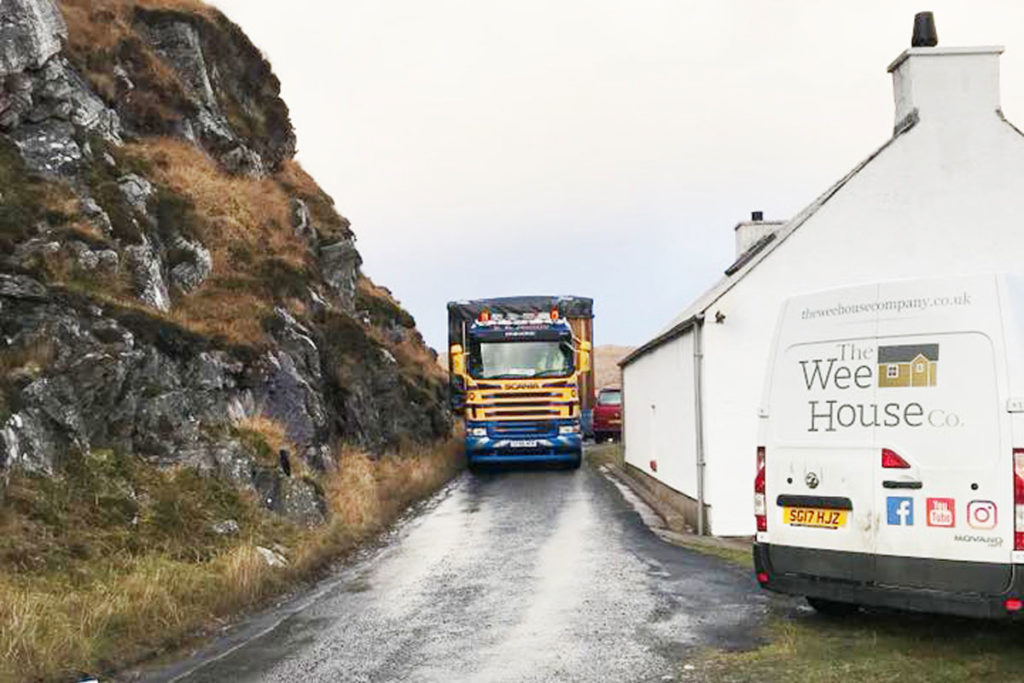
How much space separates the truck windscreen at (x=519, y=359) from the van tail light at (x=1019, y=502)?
58.9 ft

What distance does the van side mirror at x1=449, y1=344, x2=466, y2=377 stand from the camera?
81.0 feet

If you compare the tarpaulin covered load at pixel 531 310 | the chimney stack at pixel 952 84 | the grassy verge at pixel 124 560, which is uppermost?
the chimney stack at pixel 952 84

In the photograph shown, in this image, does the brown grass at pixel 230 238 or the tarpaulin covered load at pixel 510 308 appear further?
the tarpaulin covered load at pixel 510 308

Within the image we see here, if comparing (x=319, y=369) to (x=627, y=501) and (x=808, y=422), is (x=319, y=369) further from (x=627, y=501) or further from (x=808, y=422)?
(x=808, y=422)

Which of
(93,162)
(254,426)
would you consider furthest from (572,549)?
(93,162)

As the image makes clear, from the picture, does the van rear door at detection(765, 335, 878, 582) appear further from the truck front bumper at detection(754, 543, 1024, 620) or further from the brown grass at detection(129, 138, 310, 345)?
the brown grass at detection(129, 138, 310, 345)

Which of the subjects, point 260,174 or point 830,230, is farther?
point 260,174

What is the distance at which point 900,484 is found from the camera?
23.3ft

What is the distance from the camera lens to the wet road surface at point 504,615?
718cm

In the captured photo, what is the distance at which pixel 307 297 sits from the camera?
21.2m

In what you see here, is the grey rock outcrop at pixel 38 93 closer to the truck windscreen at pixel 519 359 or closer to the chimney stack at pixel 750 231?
the truck windscreen at pixel 519 359

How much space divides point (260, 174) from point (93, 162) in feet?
30.5

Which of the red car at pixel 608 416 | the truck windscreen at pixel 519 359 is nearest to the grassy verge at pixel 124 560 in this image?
the truck windscreen at pixel 519 359

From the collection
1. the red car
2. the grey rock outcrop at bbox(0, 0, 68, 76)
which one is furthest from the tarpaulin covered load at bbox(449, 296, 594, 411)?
the grey rock outcrop at bbox(0, 0, 68, 76)
